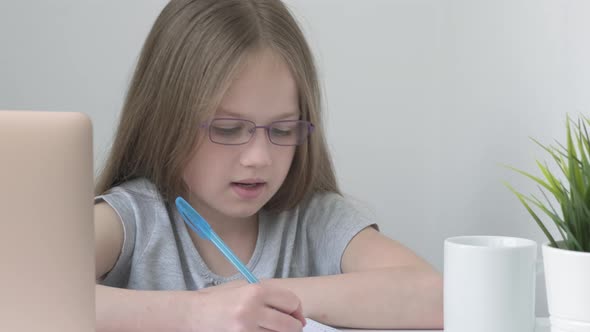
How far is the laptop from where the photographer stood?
23.7 inches

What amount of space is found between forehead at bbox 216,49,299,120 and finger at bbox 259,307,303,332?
36 cm

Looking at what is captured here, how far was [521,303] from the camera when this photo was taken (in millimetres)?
715

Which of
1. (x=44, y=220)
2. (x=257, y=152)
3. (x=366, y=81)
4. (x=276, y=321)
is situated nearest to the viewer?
(x=44, y=220)

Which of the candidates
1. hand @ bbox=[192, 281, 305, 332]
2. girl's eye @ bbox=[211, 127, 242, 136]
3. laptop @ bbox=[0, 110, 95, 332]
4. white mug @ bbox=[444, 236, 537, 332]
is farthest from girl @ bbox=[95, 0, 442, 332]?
laptop @ bbox=[0, 110, 95, 332]

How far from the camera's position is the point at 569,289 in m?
0.67

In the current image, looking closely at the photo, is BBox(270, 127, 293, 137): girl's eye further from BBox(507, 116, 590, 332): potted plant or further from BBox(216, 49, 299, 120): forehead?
BBox(507, 116, 590, 332): potted plant

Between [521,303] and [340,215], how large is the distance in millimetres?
604

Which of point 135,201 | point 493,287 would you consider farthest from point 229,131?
point 493,287

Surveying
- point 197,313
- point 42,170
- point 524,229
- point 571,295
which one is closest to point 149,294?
point 197,313

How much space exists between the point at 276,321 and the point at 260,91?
0.41 m

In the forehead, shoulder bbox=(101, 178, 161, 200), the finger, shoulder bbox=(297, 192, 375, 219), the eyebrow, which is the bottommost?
the finger

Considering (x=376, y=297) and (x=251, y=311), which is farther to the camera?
(x=376, y=297)

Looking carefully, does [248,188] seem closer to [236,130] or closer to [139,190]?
[236,130]

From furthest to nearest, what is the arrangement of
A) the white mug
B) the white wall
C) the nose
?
1. the white wall
2. the nose
3. the white mug
